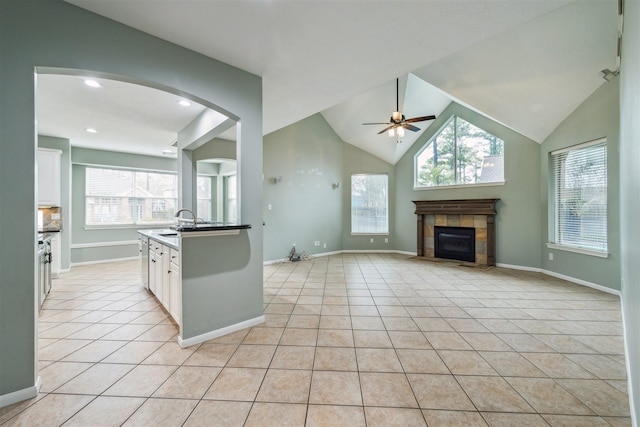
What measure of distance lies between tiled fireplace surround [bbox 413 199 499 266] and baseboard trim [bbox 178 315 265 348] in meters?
4.89

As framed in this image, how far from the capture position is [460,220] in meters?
5.80

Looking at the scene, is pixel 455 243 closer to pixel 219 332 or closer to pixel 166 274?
pixel 219 332

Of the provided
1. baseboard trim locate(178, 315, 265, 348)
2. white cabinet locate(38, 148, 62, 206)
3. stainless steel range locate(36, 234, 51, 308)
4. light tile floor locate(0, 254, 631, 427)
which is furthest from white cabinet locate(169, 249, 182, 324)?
white cabinet locate(38, 148, 62, 206)

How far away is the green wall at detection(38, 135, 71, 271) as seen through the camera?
4.96 metres

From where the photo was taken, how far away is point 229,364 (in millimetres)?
2037

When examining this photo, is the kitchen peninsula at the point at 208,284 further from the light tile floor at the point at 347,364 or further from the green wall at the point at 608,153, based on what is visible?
the green wall at the point at 608,153

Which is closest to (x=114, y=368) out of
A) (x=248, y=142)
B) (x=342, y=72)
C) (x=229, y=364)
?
(x=229, y=364)

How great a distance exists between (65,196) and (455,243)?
27.2 ft

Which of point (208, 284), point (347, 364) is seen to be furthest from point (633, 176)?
point (208, 284)

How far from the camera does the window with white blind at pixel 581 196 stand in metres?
3.76

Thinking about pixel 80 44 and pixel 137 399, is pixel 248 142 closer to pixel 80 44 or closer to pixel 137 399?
pixel 80 44

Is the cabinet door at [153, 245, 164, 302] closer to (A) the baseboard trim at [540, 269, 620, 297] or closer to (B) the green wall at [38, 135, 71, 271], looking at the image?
(B) the green wall at [38, 135, 71, 271]

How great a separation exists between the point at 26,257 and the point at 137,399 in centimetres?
116

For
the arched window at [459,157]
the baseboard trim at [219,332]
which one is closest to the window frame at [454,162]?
the arched window at [459,157]
